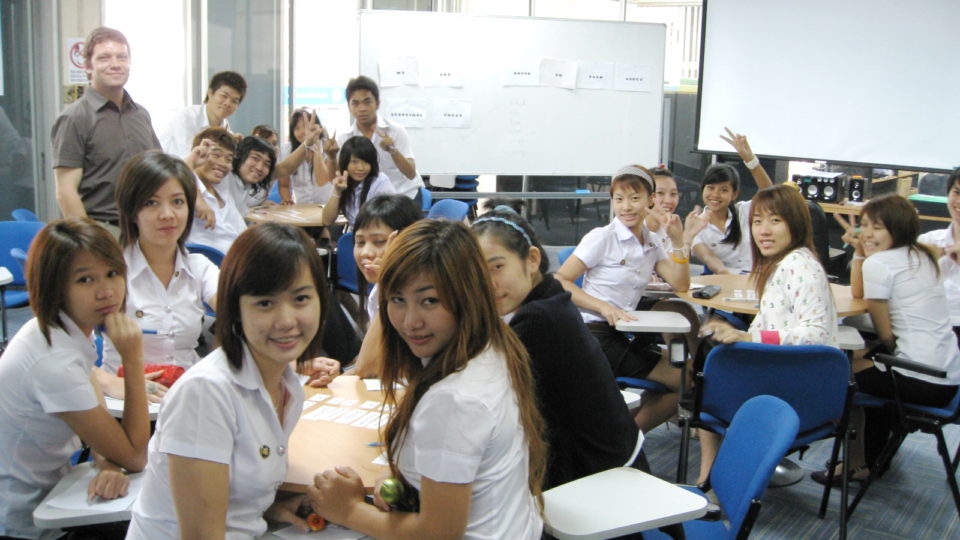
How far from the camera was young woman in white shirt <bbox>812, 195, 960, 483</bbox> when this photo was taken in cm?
329

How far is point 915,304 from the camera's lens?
333cm

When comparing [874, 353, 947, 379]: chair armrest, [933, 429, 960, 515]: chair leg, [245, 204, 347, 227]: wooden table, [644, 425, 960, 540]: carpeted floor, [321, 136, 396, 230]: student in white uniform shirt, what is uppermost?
[321, 136, 396, 230]: student in white uniform shirt

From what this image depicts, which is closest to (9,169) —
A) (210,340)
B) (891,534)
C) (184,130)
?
(184,130)

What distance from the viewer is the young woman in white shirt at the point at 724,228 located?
4457 mm

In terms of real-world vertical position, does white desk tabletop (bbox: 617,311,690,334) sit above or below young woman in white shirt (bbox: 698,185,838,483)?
below

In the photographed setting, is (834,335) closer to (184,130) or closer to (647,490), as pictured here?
(647,490)

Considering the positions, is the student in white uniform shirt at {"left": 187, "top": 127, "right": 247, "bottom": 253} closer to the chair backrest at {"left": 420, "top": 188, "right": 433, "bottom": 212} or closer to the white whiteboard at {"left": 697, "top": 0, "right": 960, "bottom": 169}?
the chair backrest at {"left": 420, "top": 188, "right": 433, "bottom": 212}

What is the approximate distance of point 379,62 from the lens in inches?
252

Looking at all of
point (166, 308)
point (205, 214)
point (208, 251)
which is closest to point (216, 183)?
point (205, 214)

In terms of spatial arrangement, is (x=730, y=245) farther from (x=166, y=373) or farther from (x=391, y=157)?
(x=166, y=373)

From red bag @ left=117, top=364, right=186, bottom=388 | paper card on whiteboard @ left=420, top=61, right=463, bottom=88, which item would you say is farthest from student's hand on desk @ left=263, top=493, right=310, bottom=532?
paper card on whiteboard @ left=420, top=61, right=463, bottom=88

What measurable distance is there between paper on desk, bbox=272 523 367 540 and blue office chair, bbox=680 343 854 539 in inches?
60.3

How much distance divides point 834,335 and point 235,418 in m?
2.31

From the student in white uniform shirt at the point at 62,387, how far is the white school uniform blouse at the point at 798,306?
2.14 meters
